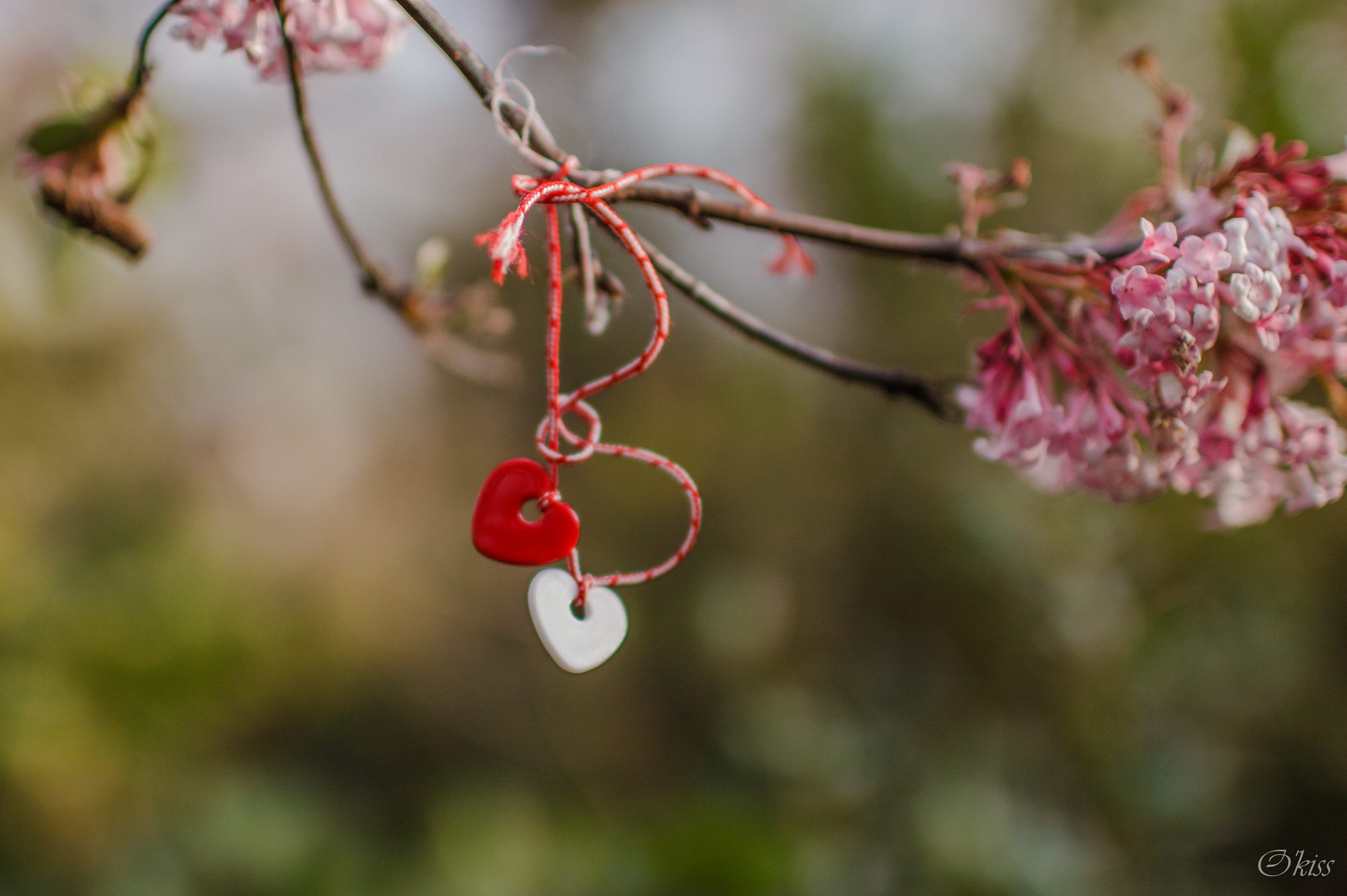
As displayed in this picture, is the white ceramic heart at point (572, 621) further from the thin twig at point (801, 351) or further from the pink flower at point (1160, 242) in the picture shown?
the pink flower at point (1160, 242)

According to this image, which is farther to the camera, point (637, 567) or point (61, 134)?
point (637, 567)

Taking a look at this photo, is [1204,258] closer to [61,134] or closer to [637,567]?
A: [61,134]

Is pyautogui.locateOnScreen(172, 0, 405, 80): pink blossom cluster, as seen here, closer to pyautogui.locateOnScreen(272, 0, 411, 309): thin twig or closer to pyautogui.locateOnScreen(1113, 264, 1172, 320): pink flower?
pyautogui.locateOnScreen(272, 0, 411, 309): thin twig

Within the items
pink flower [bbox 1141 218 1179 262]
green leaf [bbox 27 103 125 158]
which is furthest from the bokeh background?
pink flower [bbox 1141 218 1179 262]

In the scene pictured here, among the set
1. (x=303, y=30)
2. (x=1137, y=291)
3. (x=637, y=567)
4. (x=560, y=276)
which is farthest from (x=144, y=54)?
(x=637, y=567)

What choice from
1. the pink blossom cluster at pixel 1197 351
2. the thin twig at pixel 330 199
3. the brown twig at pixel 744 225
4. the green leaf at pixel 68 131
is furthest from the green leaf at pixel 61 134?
the pink blossom cluster at pixel 1197 351

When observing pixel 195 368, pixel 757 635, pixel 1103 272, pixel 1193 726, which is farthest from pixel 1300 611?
pixel 195 368
